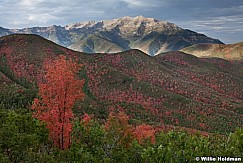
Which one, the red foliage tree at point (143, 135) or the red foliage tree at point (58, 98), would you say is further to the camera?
the red foliage tree at point (58, 98)

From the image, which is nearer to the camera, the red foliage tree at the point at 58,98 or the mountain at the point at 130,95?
the red foliage tree at the point at 58,98

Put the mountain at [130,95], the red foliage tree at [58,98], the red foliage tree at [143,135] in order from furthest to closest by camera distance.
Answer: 1. the mountain at [130,95]
2. the red foliage tree at [58,98]
3. the red foliage tree at [143,135]

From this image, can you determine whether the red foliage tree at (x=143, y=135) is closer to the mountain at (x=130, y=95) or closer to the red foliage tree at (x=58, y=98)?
the red foliage tree at (x=58, y=98)

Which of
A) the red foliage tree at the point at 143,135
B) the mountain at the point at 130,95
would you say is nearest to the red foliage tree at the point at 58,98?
the red foliage tree at the point at 143,135

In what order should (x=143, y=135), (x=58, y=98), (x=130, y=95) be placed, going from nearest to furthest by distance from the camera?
(x=58, y=98), (x=143, y=135), (x=130, y=95)

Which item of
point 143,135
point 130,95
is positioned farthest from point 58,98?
point 130,95

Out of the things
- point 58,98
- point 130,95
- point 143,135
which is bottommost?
point 130,95

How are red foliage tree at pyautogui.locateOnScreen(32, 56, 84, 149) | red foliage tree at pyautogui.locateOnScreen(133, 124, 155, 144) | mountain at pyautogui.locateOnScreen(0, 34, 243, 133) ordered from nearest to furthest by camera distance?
1. red foliage tree at pyautogui.locateOnScreen(133, 124, 155, 144)
2. red foliage tree at pyautogui.locateOnScreen(32, 56, 84, 149)
3. mountain at pyautogui.locateOnScreen(0, 34, 243, 133)

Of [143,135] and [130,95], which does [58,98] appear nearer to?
[143,135]

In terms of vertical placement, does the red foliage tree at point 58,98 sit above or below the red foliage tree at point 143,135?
above

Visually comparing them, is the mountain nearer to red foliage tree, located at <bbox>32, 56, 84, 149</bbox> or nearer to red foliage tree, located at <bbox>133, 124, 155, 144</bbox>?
red foliage tree, located at <bbox>133, 124, 155, 144</bbox>

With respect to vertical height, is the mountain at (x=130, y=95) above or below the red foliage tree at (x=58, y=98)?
below

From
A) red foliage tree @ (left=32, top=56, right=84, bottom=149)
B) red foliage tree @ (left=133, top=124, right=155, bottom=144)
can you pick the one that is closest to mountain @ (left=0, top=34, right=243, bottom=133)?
red foliage tree @ (left=133, top=124, right=155, bottom=144)

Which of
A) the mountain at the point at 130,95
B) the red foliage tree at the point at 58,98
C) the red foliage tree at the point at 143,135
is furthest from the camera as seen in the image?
the mountain at the point at 130,95
